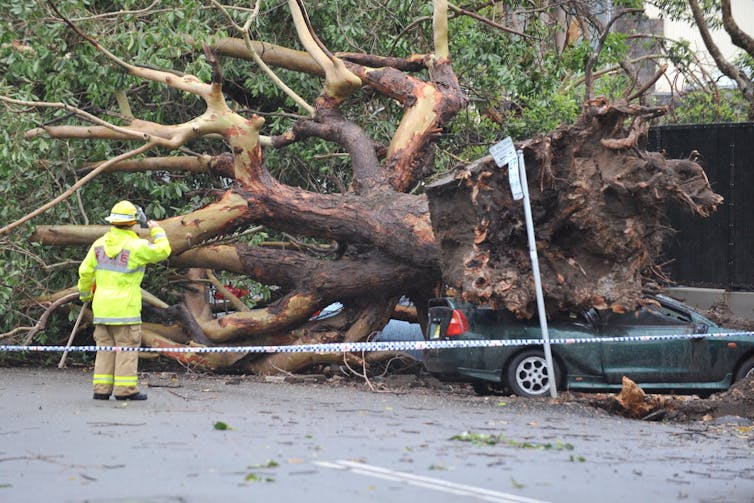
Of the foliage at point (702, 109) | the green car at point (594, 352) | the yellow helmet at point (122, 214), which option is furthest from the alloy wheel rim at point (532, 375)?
the foliage at point (702, 109)

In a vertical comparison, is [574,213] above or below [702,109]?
below

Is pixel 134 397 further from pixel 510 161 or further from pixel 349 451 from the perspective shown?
pixel 510 161

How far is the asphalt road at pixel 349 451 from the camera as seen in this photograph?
6.23 meters

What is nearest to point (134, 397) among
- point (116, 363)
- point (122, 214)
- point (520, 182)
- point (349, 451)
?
point (116, 363)

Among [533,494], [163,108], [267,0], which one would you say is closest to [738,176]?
[267,0]

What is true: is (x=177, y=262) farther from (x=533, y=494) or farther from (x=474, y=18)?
(x=533, y=494)

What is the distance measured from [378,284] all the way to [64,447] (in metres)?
5.65

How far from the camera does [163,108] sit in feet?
48.5

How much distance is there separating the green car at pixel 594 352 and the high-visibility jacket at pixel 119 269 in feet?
10.1

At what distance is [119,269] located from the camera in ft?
33.6

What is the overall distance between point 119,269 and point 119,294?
23cm

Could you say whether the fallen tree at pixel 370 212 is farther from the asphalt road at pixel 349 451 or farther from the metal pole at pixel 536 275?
the asphalt road at pixel 349 451

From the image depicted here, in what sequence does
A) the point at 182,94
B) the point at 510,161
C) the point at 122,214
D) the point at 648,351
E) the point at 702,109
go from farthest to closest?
1. the point at 702,109
2. the point at 182,94
3. the point at 648,351
4. the point at 510,161
5. the point at 122,214

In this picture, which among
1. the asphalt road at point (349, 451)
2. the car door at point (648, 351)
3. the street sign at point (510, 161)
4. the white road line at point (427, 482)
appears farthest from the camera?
the car door at point (648, 351)
